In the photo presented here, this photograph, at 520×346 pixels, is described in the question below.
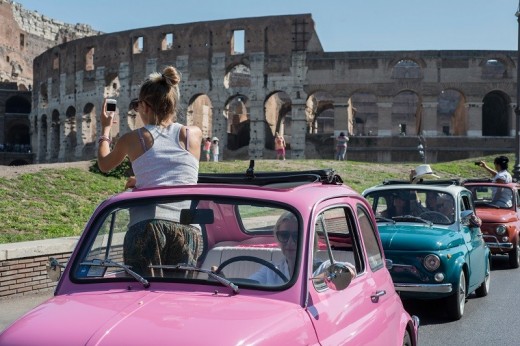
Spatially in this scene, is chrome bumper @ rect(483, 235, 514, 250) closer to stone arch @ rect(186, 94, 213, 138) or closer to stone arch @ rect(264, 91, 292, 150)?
stone arch @ rect(264, 91, 292, 150)

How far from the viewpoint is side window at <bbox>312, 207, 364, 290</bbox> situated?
379 cm

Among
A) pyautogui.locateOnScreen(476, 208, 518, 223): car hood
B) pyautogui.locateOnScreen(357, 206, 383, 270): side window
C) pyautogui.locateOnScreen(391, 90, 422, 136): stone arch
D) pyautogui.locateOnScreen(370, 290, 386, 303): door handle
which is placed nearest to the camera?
pyautogui.locateOnScreen(370, 290, 386, 303): door handle

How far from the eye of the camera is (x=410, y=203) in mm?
8805

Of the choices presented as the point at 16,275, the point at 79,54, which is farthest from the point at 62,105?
the point at 16,275

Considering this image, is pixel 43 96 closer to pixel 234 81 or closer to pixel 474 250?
pixel 234 81

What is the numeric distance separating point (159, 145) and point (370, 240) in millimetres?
1553

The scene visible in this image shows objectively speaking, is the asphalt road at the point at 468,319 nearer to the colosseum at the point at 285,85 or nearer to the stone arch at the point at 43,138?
the colosseum at the point at 285,85

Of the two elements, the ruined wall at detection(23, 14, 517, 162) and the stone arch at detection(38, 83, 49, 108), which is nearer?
the ruined wall at detection(23, 14, 517, 162)

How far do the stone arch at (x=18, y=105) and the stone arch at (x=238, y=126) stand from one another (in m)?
21.4

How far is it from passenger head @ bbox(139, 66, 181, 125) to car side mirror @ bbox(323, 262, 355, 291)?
1847 millimetres

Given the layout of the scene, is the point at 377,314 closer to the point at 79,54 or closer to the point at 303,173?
the point at 303,173

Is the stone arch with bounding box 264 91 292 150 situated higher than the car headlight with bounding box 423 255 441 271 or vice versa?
the stone arch with bounding box 264 91 292 150

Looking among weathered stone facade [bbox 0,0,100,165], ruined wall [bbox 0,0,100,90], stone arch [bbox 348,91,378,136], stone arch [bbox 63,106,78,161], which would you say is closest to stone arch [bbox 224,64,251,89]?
stone arch [bbox 63,106,78,161]

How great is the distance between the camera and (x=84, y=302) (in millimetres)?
3254
